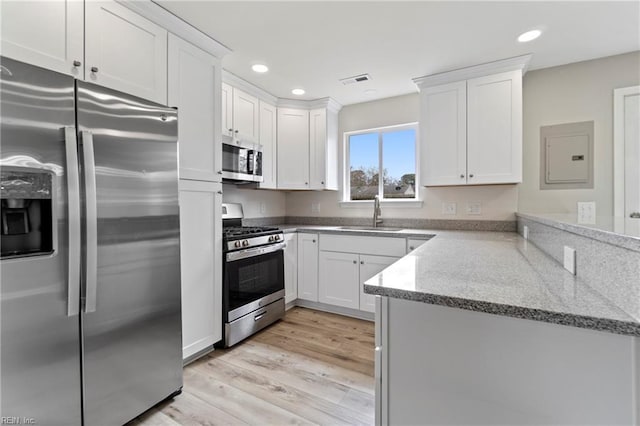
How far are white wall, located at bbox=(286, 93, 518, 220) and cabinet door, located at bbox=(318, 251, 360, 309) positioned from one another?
2.44 feet

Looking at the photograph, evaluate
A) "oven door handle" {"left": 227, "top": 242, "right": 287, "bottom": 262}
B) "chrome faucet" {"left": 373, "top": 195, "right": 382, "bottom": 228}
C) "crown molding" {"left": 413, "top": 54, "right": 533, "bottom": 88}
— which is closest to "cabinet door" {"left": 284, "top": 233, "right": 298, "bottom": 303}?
"oven door handle" {"left": 227, "top": 242, "right": 287, "bottom": 262}

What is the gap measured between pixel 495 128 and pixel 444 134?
413 millimetres

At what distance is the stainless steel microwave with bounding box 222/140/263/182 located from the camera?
100 inches

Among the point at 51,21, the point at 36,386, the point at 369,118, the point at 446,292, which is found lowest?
the point at 36,386

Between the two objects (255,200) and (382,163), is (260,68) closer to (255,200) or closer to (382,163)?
(255,200)

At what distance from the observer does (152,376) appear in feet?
5.21

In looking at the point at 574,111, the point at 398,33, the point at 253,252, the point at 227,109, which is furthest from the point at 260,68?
the point at 574,111

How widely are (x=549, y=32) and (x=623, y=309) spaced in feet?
7.35

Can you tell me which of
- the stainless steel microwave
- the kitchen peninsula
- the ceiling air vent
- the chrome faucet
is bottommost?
the kitchen peninsula

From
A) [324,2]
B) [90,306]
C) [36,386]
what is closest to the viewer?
[36,386]

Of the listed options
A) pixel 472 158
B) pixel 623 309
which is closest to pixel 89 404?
pixel 623 309

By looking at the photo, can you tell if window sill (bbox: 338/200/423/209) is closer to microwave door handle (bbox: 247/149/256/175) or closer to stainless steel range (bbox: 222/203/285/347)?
stainless steel range (bbox: 222/203/285/347)

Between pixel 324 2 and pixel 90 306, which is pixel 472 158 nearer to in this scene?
pixel 324 2

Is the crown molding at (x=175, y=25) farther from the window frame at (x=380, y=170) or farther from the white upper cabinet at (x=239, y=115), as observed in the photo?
the window frame at (x=380, y=170)
